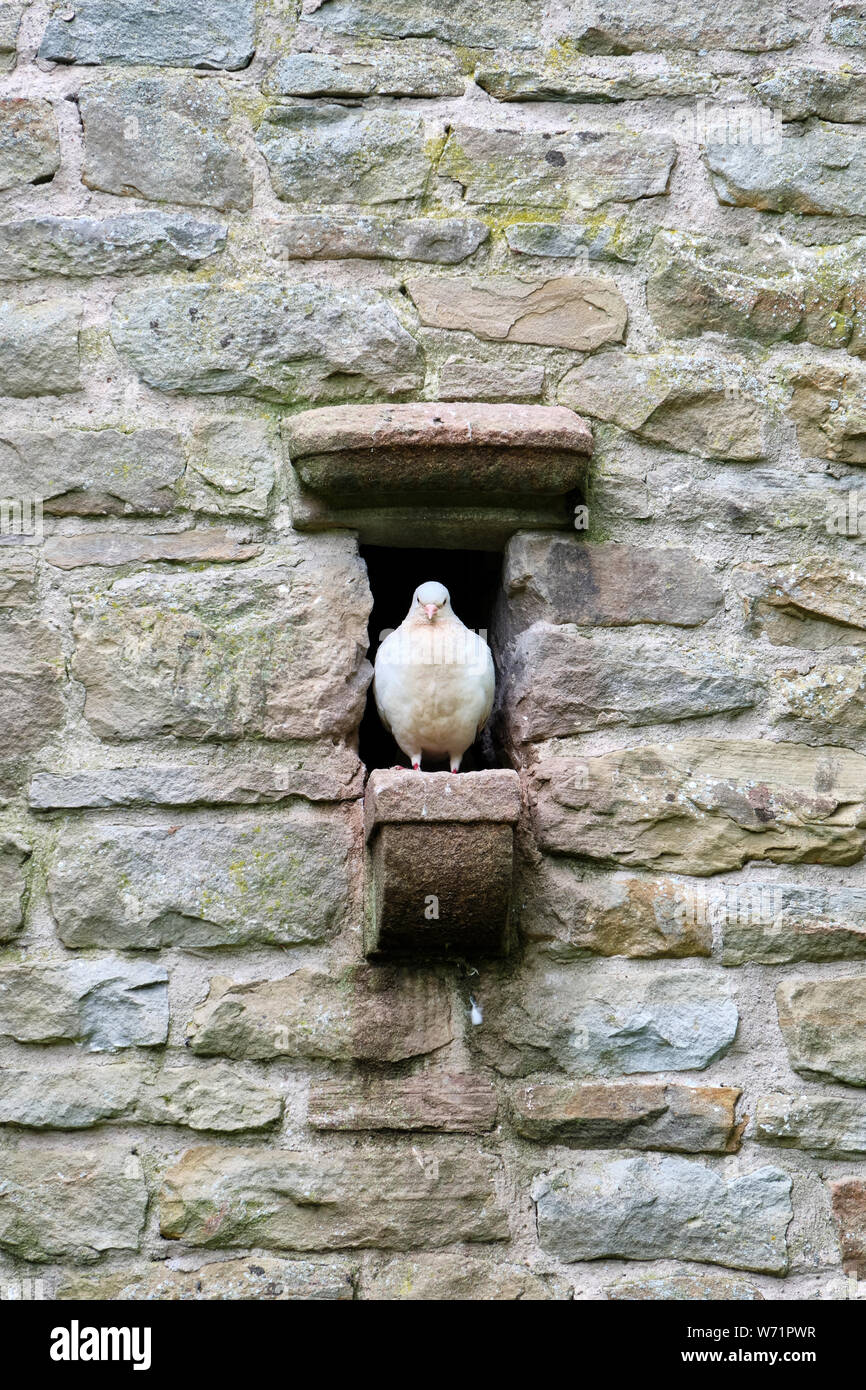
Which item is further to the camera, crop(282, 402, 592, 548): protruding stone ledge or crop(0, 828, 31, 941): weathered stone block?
crop(282, 402, 592, 548): protruding stone ledge

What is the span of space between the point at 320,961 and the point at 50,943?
481 mm

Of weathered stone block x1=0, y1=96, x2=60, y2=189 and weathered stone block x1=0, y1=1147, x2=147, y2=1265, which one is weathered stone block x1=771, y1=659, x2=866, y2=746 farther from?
weathered stone block x1=0, y1=96, x2=60, y2=189

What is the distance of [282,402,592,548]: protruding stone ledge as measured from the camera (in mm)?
2754

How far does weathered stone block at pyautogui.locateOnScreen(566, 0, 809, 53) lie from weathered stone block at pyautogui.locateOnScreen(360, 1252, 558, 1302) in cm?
238

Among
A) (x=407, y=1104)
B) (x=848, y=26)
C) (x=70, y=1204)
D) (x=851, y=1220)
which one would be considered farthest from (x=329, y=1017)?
(x=848, y=26)

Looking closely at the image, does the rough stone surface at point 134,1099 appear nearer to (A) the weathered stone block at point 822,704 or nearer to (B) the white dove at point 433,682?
(B) the white dove at point 433,682

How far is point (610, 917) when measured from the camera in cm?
270

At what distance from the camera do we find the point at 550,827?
8.96 ft

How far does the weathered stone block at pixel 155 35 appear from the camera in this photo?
9.85 feet

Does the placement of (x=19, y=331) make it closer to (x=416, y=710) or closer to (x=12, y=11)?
(x=12, y=11)

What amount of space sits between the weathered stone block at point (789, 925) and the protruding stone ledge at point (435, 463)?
0.81 m

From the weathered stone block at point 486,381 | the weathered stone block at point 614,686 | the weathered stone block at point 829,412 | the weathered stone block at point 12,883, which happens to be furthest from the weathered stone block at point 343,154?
the weathered stone block at point 12,883

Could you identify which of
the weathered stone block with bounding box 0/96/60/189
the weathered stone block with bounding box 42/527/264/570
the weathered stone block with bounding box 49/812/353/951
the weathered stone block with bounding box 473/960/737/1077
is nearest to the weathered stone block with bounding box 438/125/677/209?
the weathered stone block with bounding box 0/96/60/189

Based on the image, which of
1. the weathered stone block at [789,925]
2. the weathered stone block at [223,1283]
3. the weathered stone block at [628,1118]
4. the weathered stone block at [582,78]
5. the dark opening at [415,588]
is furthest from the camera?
the dark opening at [415,588]
